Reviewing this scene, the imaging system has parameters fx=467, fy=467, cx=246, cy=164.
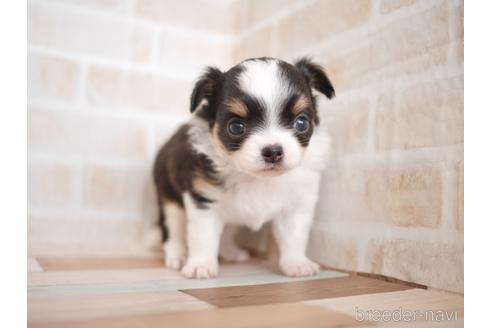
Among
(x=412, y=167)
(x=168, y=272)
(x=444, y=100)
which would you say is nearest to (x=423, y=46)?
(x=444, y=100)

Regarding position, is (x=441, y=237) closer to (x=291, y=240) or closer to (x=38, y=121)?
(x=291, y=240)

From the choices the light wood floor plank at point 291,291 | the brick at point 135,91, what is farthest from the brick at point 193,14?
the light wood floor plank at point 291,291

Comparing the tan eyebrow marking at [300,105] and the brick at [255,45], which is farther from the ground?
the brick at [255,45]

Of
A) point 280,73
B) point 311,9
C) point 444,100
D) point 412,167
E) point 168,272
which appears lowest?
point 168,272

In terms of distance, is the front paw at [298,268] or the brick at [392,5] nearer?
the brick at [392,5]

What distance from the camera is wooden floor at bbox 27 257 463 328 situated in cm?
105

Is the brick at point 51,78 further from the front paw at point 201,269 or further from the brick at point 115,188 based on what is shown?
the front paw at point 201,269

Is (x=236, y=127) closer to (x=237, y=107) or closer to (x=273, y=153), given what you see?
(x=237, y=107)

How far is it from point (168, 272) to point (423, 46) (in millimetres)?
1165

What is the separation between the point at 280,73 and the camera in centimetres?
150

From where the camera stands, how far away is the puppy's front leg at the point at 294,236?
5.57ft

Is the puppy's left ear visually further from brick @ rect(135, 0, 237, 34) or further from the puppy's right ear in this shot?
brick @ rect(135, 0, 237, 34)

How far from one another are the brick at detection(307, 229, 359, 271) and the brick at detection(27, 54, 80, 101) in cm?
129
